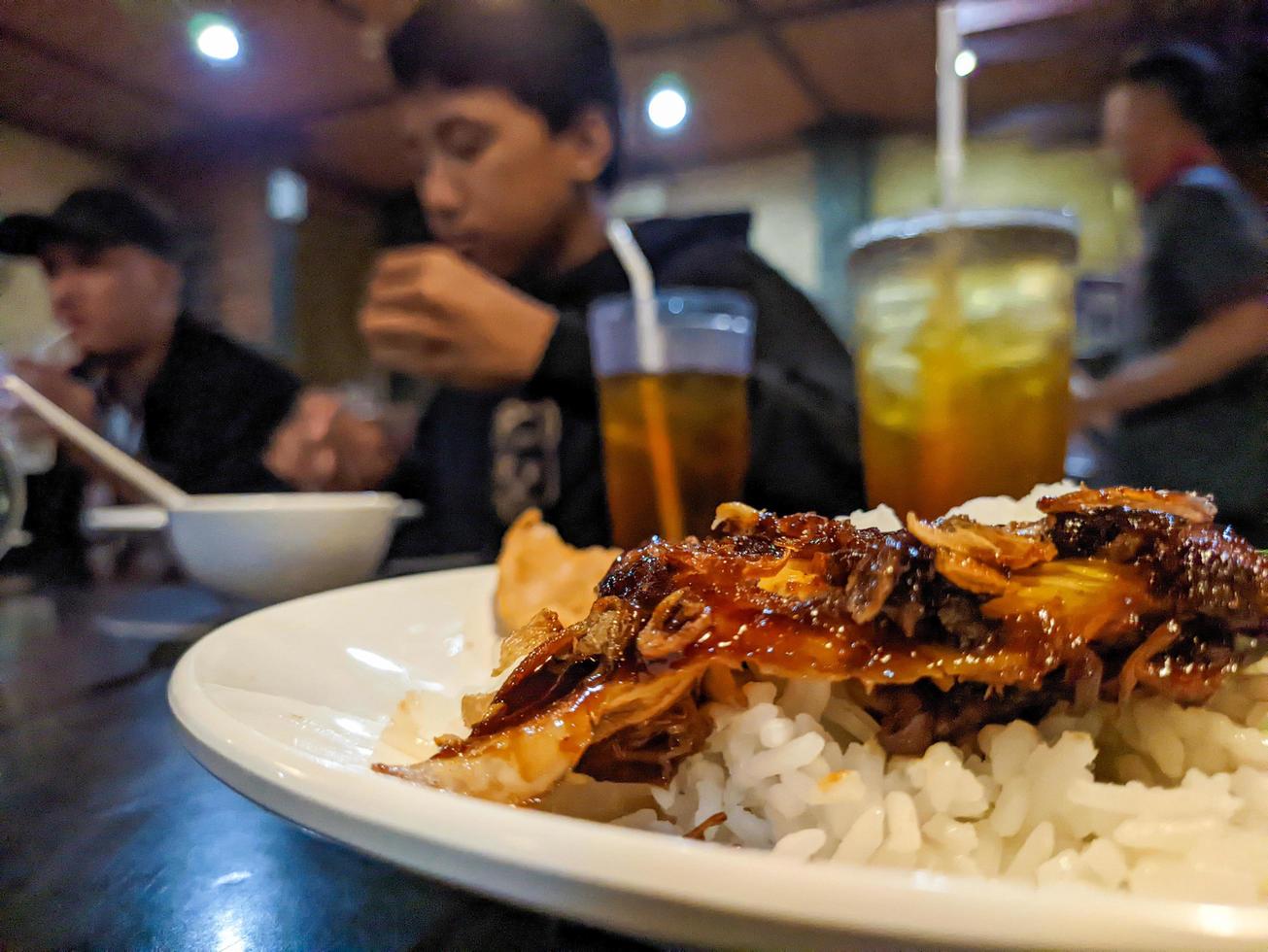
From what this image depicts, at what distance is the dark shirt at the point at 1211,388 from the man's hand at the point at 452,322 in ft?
6.60

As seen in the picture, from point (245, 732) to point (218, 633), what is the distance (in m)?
0.22

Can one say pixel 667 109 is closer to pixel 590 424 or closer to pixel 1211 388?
pixel 590 424

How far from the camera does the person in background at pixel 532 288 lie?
1902mm

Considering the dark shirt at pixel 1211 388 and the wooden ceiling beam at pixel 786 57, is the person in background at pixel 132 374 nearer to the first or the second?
the wooden ceiling beam at pixel 786 57

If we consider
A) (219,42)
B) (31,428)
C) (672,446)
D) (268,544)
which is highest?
(219,42)

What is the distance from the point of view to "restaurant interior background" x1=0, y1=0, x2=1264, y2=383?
3.05 m

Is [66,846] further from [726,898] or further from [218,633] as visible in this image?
[726,898]

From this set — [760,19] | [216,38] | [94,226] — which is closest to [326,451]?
[94,226]

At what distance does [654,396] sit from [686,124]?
3147mm

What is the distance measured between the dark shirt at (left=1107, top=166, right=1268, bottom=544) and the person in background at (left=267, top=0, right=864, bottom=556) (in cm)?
104

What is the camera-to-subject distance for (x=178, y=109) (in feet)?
12.1

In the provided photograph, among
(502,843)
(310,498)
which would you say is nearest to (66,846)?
(502,843)

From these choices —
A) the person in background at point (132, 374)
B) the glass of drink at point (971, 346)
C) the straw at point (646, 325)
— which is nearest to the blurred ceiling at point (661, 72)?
the person in background at point (132, 374)

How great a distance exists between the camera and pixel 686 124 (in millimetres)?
3906
